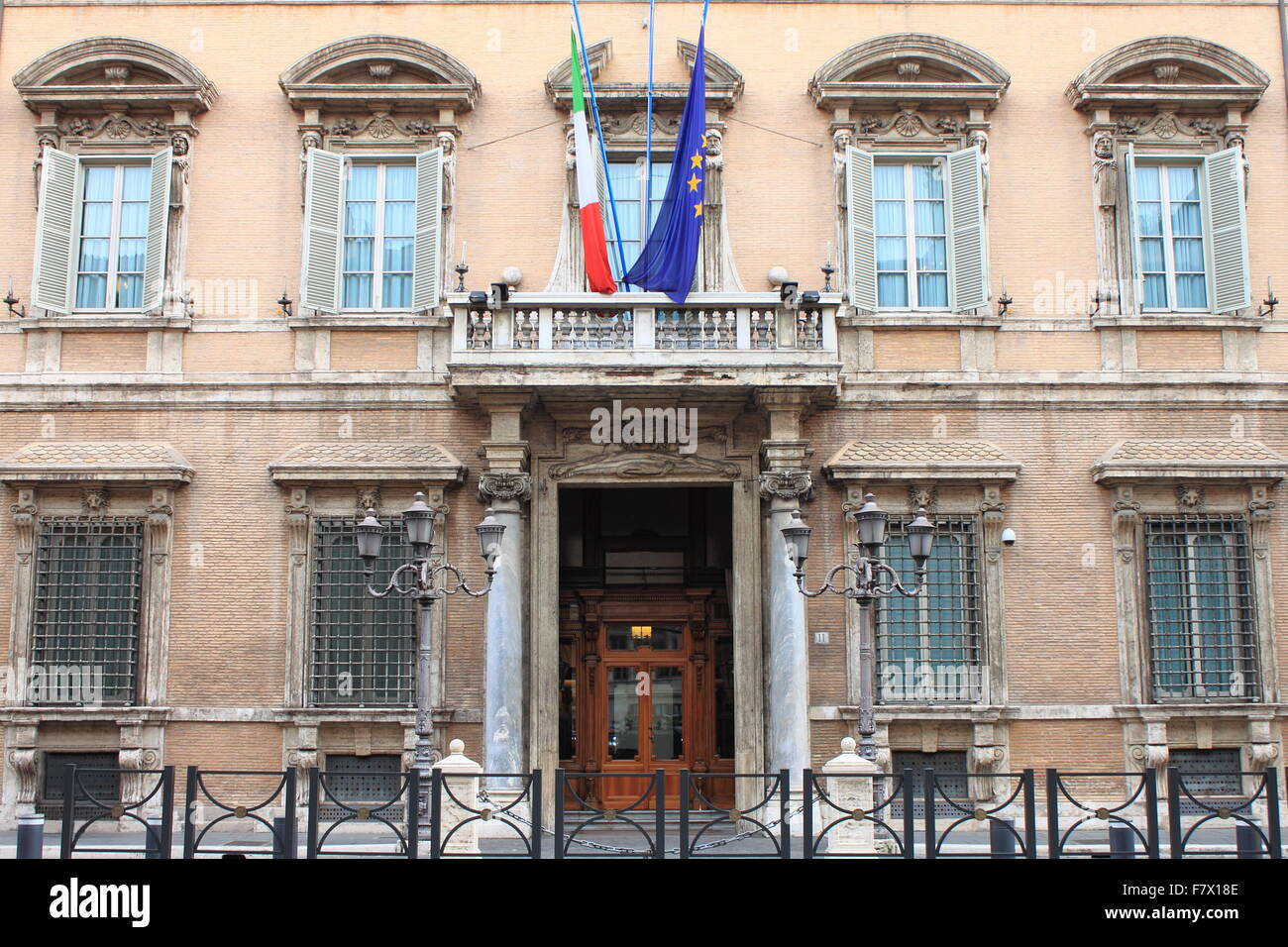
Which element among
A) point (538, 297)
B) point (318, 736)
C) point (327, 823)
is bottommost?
point (327, 823)

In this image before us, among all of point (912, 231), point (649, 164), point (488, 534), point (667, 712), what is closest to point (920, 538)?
point (488, 534)

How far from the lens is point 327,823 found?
1627 cm

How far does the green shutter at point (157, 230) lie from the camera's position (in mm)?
17562

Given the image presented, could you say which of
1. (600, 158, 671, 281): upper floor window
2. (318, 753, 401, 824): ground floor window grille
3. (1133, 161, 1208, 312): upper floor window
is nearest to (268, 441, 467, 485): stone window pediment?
(318, 753, 401, 824): ground floor window grille

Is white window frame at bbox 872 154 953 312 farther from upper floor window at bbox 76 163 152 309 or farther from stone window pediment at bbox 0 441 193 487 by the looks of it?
upper floor window at bbox 76 163 152 309

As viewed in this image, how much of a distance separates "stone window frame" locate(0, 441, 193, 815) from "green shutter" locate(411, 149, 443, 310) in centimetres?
386

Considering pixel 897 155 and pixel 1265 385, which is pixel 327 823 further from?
pixel 1265 385

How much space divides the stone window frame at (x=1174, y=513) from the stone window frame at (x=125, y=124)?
1252 centimetres

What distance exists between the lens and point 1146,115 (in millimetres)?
18016

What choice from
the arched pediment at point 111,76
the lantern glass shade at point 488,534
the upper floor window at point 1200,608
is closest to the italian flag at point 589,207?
the lantern glass shade at point 488,534

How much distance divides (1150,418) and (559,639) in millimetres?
8653

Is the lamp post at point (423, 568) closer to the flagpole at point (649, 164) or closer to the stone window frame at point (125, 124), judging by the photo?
the stone window frame at point (125, 124)
